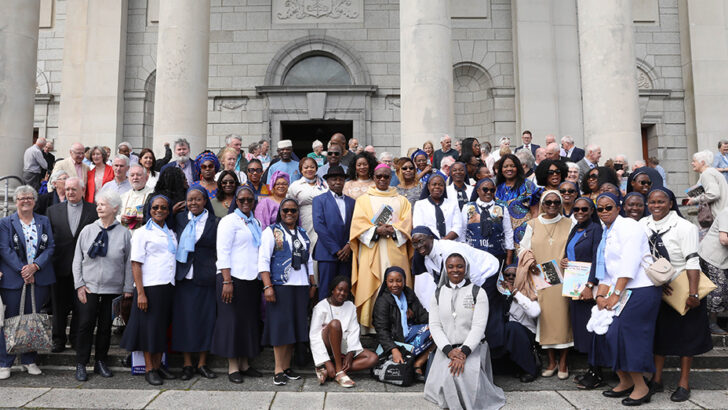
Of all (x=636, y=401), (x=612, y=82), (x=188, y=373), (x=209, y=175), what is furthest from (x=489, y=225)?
(x=612, y=82)

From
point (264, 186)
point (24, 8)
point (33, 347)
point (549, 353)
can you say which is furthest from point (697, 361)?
point (24, 8)

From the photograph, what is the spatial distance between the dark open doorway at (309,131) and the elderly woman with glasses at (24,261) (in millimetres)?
10598

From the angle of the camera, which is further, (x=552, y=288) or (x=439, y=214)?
(x=439, y=214)

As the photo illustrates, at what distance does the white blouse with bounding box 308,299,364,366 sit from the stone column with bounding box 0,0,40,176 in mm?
8387

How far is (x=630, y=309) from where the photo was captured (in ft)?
17.9

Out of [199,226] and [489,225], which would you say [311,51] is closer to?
[199,226]

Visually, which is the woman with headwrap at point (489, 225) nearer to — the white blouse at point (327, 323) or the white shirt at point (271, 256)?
the white blouse at point (327, 323)

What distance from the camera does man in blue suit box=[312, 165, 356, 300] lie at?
683cm

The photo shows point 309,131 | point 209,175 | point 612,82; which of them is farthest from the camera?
point 309,131

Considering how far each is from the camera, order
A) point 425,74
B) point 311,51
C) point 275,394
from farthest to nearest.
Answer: point 311,51 → point 425,74 → point 275,394

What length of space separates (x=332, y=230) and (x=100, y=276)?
109 inches

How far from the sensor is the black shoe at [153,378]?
6.03 meters

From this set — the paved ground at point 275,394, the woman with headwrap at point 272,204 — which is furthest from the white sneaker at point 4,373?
the woman with headwrap at point 272,204

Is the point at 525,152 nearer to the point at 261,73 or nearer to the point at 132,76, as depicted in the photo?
the point at 261,73
